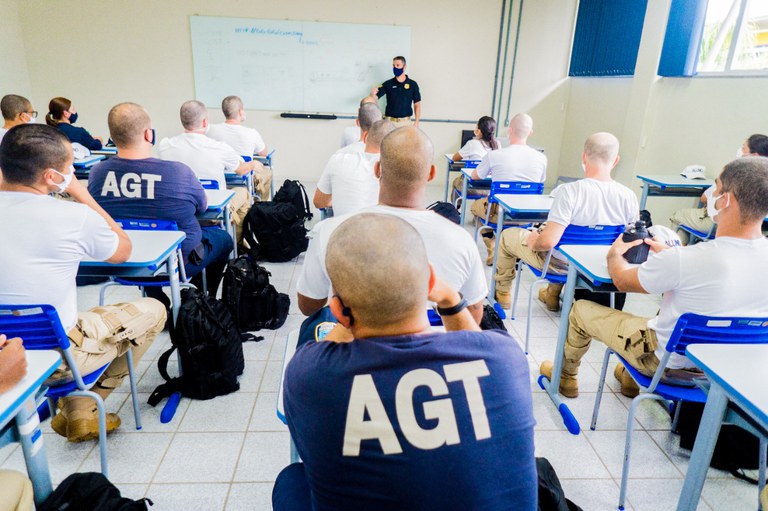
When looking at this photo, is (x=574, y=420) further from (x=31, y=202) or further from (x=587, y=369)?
(x=31, y=202)

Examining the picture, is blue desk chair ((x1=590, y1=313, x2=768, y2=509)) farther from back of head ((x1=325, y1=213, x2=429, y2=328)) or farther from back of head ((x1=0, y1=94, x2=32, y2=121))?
back of head ((x1=0, y1=94, x2=32, y2=121))

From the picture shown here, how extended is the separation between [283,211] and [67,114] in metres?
2.60

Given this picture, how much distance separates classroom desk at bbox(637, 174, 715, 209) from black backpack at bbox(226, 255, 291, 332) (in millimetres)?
3301

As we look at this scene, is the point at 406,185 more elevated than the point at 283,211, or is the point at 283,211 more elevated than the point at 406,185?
the point at 406,185

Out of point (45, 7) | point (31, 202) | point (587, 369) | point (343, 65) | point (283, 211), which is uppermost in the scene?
point (45, 7)

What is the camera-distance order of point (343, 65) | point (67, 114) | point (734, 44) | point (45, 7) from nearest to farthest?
point (734, 44), point (67, 114), point (45, 7), point (343, 65)

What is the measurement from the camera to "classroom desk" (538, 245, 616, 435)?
210cm

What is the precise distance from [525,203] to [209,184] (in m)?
2.20

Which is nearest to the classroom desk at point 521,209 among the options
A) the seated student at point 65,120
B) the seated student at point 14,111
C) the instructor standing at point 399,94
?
the instructor standing at point 399,94

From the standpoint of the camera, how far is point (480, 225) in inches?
197

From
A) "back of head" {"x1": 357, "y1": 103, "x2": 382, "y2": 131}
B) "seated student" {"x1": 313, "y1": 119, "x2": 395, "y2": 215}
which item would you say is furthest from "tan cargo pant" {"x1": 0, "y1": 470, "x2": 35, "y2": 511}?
"back of head" {"x1": 357, "y1": 103, "x2": 382, "y2": 131}

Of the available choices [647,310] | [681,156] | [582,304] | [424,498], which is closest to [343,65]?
[681,156]

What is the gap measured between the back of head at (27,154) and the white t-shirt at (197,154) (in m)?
1.77

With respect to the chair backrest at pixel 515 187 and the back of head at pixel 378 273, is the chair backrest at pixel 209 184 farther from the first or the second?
the back of head at pixel 378 273
